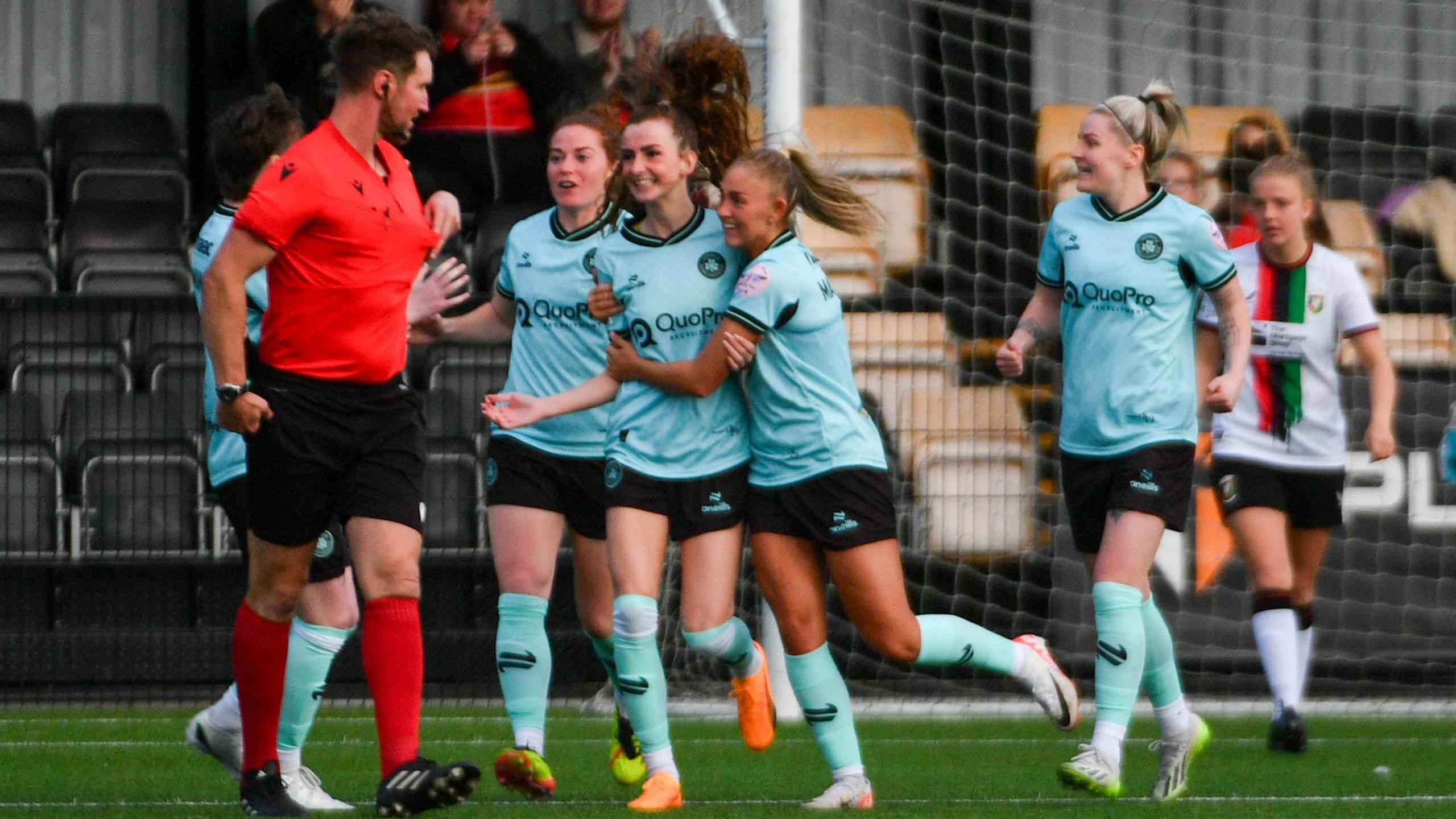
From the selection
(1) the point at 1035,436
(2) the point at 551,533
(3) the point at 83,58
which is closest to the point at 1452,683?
(1) the point at 1035,436

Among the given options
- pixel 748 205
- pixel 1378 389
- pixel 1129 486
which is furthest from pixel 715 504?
pixel 1378 389

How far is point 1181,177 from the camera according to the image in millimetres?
9234

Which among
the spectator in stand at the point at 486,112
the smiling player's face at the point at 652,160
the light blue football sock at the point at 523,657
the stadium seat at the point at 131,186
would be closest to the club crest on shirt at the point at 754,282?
the smiling player's face at the point at 652,160

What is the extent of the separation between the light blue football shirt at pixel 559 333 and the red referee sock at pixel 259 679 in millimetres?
1137

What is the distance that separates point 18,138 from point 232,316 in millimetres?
7056

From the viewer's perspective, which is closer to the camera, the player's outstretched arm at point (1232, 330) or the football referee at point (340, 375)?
the football referee at point (340, 375)

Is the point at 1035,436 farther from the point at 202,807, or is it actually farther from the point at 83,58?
the point at 83,58

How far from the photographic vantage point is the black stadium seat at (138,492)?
938 centimetres

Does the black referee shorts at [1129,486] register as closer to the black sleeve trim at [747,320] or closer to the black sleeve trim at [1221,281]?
the black sleeve trim at [1221,281]

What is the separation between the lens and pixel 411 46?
5.30 meters

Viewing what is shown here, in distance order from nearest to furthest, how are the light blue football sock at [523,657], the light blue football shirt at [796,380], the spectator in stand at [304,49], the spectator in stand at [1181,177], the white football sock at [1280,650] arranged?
the light blue football shirt at [796,380] < the light blue football sock at [523,657] < the white football sock at [1280,650] < the spectator in stand at [1181,177] < the spectator in stand at [304,49]

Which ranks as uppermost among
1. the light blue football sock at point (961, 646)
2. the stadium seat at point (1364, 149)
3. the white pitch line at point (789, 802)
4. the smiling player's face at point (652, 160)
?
→ the stadium seat at point (1364, 149)

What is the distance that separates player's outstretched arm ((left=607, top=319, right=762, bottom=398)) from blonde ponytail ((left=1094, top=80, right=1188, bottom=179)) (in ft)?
4.24

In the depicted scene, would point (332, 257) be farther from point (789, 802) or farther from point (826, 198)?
point (789, 802)
